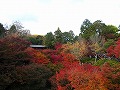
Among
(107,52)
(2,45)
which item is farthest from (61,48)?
(2,45)

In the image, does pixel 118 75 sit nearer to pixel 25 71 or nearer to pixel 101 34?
pixel 25 71

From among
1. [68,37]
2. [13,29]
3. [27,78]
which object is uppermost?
[13,29]

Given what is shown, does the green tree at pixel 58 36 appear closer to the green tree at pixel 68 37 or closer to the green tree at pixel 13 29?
the green tree at pixel 68 37

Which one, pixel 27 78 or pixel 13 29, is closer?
pixel 27 78

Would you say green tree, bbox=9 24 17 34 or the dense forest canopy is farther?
green tree, bbox=9 24 17 34

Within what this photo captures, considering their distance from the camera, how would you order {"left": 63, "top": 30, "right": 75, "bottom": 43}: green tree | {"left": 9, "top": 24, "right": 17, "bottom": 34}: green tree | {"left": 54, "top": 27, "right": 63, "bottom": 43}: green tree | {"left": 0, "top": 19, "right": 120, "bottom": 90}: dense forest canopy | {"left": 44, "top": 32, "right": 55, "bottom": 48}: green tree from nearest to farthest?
{"left": 0, "top": 19, "right": 120, "bottom": 90}: dense forest canopy, {"left": 44, "top": 32, "right": 55, "bottom": 48}: green tree, {"left": 9, "top": 24, "right": 17, "bottom": 34}: green tree, {"left": 54, "top": 27, "right": 63, "bottom": 43}: green tree, {"left": 63, "top": 30, "right": 75, "bottom": 43}: green tree

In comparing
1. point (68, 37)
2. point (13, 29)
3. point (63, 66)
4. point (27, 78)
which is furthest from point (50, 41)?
point (27, 78)

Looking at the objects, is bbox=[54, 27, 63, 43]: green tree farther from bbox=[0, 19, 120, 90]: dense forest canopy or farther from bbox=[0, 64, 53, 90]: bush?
bbox=[0, 64, 53, 90]: bush

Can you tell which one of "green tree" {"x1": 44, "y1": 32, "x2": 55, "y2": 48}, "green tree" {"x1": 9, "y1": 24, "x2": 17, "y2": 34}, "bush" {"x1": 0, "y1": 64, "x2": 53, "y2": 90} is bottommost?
"bush" {"x1": 0, "y1": 64, "x2": 53, "y2": 90}

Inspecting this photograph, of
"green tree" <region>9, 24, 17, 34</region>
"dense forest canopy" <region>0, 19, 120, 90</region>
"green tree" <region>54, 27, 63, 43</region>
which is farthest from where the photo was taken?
"green tree" <region>54, 27, 63, 43</region>

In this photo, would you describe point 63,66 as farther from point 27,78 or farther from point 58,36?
point 58,36

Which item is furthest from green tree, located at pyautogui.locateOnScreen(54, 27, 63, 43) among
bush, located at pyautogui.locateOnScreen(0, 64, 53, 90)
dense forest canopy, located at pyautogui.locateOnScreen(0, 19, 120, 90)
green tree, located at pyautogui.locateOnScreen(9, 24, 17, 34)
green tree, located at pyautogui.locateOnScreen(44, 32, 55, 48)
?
bush, located at pyautogui.locateOnScreen(0, 64, 53, 90)

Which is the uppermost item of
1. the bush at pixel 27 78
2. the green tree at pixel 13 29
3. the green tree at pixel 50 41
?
the green tree at pixel 13 29

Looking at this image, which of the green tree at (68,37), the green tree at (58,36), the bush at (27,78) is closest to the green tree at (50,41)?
the green tree at (58,36)
